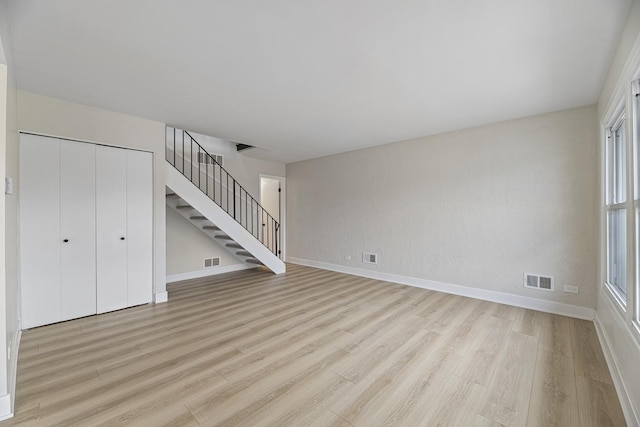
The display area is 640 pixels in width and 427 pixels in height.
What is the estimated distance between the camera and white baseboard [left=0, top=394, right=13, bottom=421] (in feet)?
5.59

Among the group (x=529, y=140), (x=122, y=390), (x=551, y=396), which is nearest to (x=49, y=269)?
(x=122, y=390)

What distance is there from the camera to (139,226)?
3809mm

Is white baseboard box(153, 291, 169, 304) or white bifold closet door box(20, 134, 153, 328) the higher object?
white bifold closet door box(20, 134, 153, 328)

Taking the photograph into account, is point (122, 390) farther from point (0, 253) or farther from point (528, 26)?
Answer: point (528, 26)

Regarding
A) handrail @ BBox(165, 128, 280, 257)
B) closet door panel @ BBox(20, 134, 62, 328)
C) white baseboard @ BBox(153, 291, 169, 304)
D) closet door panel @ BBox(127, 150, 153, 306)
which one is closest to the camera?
closet door panel @ BBox(20, 134, 62, 328)

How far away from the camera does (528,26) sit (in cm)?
194

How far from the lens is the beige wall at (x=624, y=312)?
169 cm

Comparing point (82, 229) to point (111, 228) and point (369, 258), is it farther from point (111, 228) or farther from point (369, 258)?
point (369, 258)

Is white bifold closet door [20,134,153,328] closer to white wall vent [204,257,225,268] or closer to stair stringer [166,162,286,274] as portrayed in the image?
stair stringer [166,162,286,274]

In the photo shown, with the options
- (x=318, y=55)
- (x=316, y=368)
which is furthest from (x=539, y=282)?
(x=318, y=55)

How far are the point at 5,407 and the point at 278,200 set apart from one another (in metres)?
5.90

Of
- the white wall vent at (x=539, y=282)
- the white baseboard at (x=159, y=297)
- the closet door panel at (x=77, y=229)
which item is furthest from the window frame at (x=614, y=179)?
the closet door panel at (x=77, y=229)

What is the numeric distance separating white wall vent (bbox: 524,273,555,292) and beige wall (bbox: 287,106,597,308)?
62 millimetres

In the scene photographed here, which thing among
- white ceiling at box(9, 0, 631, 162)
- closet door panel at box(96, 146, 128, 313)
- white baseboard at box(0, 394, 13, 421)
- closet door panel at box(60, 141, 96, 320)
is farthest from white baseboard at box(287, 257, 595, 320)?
white baseboard at box(0, 394, 13, 421)
